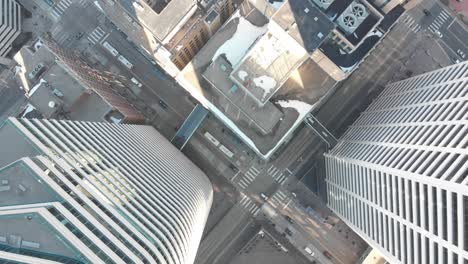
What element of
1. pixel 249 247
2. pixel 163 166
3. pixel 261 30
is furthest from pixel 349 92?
pixel 163 166

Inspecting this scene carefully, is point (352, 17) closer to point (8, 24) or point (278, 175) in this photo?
point (278, 175)

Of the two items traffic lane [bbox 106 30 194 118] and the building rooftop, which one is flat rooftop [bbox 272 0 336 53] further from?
traffic lane [bbox 106 30 194 118]

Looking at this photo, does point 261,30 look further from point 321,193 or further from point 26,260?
point 26,260

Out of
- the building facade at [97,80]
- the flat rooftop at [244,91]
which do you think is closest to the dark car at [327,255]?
the flat rooftop at [244,91]

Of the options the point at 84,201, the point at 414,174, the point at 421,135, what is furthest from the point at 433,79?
the point at 84,201

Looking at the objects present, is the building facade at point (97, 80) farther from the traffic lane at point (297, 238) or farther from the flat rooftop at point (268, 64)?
the traffic lane at point (297, 238)

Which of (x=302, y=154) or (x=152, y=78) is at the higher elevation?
(x=302, y=154)
